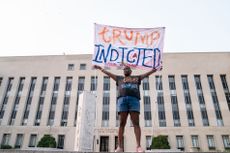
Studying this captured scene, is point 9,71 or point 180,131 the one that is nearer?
point 180,131

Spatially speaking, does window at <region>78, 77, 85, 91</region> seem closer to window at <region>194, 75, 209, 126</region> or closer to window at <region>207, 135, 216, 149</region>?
window at <region>194, 75, 209, 126</region>

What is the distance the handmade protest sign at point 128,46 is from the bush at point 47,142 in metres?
24.6

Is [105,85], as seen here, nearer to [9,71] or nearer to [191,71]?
[191,71]

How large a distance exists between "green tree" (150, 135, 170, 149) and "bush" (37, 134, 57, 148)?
13.5m

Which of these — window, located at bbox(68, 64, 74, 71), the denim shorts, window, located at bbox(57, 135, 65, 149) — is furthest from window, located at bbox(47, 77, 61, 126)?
the denim shorts

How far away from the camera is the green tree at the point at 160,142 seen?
86.2 ft

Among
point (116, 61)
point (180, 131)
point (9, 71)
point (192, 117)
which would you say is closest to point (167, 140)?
point (180, 131)

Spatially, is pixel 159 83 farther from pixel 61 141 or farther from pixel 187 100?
pixel 61 141

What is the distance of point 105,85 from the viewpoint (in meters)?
34.1

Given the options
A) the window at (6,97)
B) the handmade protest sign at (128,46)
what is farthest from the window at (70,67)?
the handmade protest sign at (128,46)

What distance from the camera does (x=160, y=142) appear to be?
87.3 ft

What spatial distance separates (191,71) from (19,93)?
2990cm

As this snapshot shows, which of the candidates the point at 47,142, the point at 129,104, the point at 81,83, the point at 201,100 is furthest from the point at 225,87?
the point at 129,104

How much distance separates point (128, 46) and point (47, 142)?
25052mm
